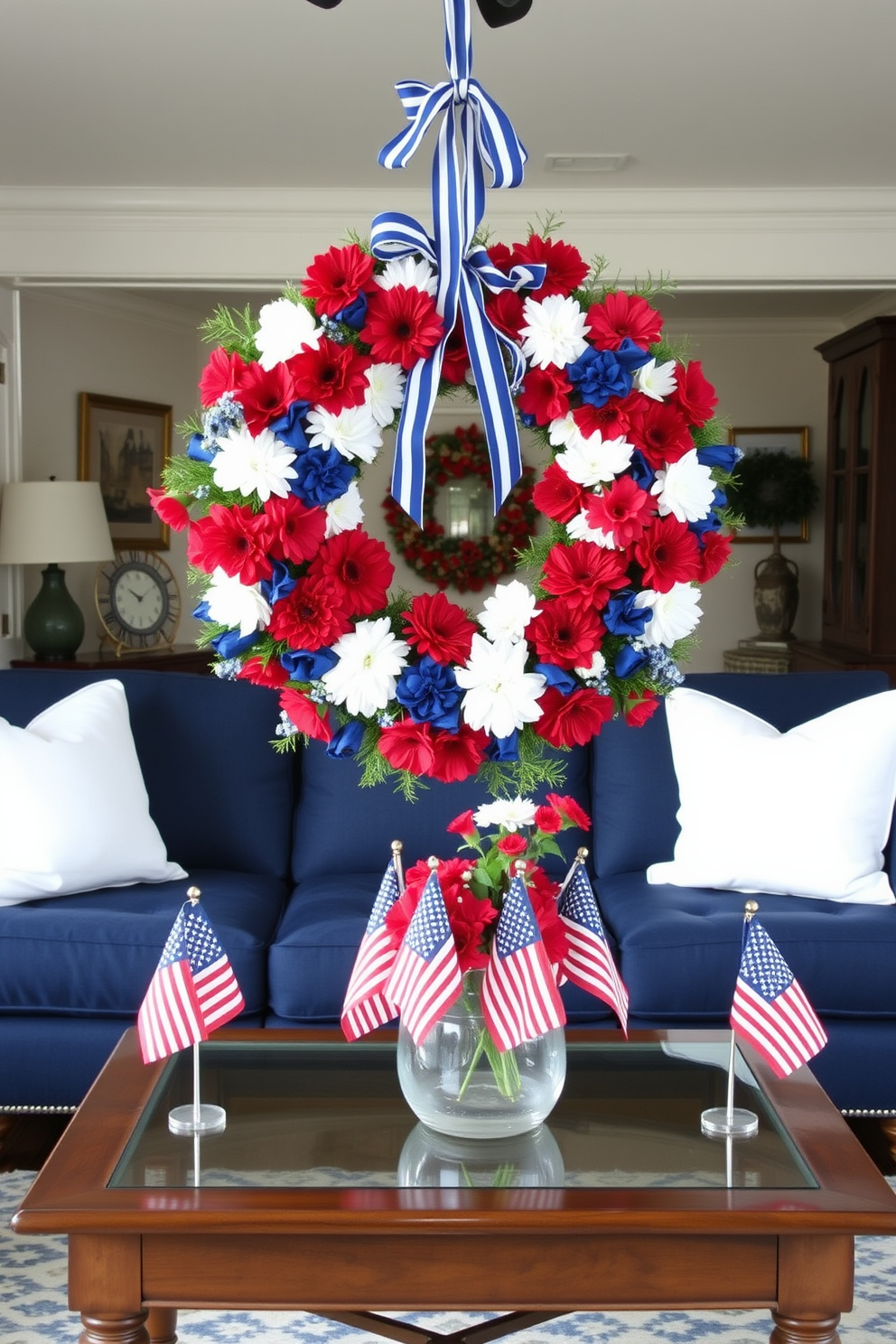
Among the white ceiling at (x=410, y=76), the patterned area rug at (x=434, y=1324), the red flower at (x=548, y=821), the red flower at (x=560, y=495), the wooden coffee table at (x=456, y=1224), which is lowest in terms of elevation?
the patterned area rug at (x=434, y=1324)

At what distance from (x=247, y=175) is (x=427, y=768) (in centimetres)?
361

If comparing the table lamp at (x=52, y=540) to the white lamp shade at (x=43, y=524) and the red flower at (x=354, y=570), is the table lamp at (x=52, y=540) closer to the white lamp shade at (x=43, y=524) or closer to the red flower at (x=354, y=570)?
the white lamp shade at (x=43, y=524)

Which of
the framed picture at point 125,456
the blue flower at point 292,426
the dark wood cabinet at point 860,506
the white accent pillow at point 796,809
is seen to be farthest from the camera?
the framed picture at point 125,456

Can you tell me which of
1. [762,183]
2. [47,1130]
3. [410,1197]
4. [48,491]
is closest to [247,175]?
[48,491]

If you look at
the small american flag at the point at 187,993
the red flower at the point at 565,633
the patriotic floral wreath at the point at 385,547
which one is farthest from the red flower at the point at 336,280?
the small american flag at the point at 187,993

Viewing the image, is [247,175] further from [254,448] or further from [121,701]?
[254,448]

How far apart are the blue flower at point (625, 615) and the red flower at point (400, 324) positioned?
396 millimetres

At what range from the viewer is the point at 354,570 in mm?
1698

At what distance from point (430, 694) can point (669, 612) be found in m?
0.32

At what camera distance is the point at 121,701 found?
10.6ft

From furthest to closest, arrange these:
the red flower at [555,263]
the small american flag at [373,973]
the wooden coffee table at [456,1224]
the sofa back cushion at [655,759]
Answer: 1. the sofa back cushion at [655,759]
2. the small american flag at [373,973]
3. the red flower at [555,263]
4. the wooden coffee table at [456,1224]

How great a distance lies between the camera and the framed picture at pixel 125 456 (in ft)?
20.5

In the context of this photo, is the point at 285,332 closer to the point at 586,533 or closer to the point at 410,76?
the point at 586,533

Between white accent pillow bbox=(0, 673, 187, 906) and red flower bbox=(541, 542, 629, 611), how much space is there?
5.23 feet
